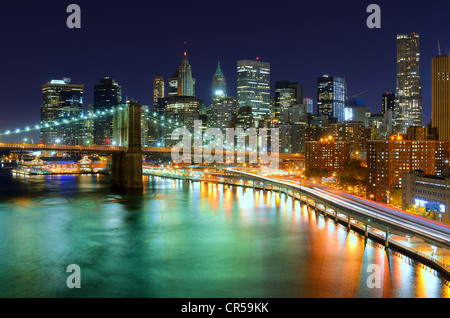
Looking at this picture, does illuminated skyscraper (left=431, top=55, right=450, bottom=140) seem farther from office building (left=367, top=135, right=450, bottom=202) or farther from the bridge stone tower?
the bridge stone tower

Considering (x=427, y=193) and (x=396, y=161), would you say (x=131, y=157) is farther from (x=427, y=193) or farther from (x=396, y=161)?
(x=396, y=161)

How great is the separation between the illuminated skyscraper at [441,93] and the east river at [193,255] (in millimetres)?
58316

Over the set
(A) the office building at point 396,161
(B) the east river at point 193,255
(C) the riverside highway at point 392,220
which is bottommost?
(B) the east river at point 193,255

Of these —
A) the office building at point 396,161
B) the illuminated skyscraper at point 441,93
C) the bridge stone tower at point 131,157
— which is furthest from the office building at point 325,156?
the bridge stone tower at point 131,157

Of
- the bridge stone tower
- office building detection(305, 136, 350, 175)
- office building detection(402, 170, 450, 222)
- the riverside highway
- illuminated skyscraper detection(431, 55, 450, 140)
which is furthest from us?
illuminated skyscraper detection(431, 55, 450, 140)

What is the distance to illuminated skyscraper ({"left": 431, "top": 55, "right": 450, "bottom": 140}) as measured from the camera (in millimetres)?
77062

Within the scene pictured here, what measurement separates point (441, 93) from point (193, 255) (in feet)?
240

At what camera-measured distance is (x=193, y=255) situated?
17.2 metres

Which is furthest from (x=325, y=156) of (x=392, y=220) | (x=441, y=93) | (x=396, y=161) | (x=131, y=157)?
(x=392, y=220)

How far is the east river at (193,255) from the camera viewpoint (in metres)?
13.2

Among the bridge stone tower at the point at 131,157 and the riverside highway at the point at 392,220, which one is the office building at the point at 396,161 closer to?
the riverside highway at the point at 392,220

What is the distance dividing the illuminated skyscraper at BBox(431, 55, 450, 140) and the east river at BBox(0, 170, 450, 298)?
58316mm

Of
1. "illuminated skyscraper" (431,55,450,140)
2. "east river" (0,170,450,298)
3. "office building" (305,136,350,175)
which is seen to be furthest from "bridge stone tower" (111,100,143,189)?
"illuminated skyscraper" (431,55,450,140)

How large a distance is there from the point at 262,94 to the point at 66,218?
360 ft
